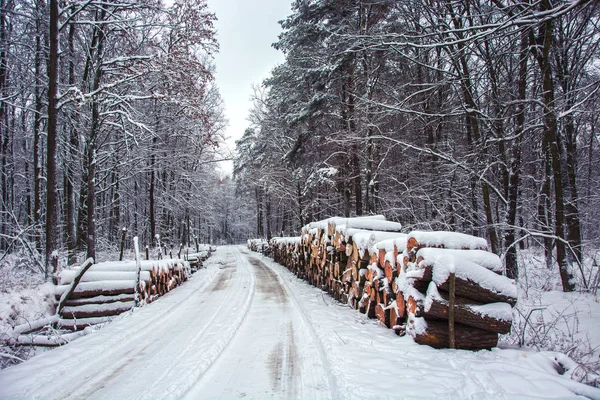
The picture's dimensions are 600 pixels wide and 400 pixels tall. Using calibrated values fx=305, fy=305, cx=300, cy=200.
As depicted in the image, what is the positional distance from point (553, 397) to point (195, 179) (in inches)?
1077

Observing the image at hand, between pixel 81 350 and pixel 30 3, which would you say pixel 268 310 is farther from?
pixel 30 3

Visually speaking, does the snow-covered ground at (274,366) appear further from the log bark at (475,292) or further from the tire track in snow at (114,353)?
the log bark at (475,292)

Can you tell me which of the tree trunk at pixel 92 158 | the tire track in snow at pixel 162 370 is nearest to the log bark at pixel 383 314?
the tire track in snow at pixel 162 370

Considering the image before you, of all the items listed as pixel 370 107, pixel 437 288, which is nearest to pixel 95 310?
pixel 437 288

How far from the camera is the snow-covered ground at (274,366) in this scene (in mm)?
3176

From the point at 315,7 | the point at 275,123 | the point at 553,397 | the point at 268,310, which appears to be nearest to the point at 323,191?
the point at 275,123

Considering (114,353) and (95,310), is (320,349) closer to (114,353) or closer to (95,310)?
(114,353)

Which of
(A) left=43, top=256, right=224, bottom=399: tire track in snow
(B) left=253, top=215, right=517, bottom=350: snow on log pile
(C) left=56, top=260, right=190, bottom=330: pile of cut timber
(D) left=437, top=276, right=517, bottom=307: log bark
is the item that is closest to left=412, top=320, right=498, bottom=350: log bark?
(B) left=253, top=215, right=517, bottom=350: snow on log pile

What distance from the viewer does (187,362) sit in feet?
13.2

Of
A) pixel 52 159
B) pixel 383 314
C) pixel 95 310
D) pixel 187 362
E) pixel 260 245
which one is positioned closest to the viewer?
pixel 187 362

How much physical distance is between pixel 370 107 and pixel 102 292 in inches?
462

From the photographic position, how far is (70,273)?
7191 millimetres

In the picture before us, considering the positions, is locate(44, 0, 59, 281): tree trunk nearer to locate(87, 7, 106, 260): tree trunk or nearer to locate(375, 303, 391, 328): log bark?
locate(87, 7, 106, 260): tree trunk

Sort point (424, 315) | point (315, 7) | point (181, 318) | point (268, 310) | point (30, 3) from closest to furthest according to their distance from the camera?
point (424, 315)
point (181, 318)
point (268, 310)
point (30, 3)
point (315, 7)
